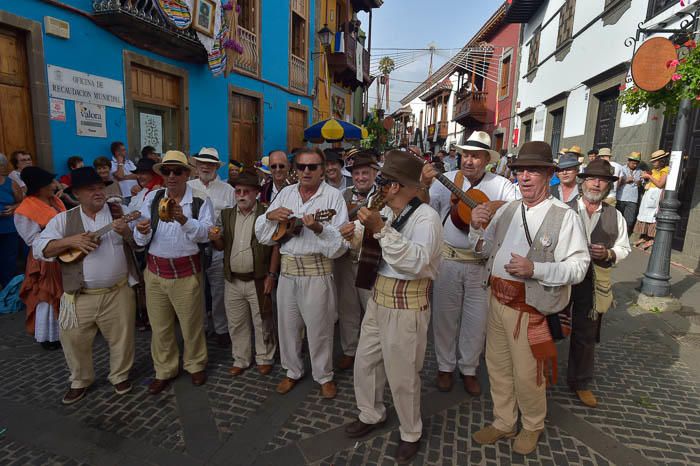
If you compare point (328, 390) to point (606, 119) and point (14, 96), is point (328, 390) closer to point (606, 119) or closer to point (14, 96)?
point (14, 96)

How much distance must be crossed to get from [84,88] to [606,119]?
11333 mm

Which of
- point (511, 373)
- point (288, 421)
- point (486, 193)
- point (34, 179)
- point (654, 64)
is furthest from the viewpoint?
point (654, 64)

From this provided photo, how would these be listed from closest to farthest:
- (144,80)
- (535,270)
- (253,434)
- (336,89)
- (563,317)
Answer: (535,270) → (563,317) → (253,434) → (144,80) → (336,89)

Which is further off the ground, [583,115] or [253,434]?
[583,115]

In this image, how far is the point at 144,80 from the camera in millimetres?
8148

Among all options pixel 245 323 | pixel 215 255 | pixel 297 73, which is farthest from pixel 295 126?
pixel 245 323

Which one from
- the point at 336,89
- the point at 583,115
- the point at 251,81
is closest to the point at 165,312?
the point at 251,81

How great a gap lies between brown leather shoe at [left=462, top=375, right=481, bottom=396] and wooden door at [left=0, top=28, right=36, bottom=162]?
22.0ft

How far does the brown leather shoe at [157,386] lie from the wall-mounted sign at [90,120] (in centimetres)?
506

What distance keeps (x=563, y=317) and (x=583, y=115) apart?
35.4ft

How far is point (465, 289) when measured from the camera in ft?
11.6

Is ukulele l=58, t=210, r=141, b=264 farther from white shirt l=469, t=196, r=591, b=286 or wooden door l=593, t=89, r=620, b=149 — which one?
wooden door l=593, t=89, r=620, b=149

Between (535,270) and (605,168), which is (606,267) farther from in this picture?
(535,270)

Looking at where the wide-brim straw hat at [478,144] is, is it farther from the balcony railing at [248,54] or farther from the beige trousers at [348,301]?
the balcony railing at [248,54]
